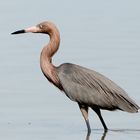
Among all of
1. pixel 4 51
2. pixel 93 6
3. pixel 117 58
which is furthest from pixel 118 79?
pixel 93 6

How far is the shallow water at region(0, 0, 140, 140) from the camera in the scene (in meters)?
13.9

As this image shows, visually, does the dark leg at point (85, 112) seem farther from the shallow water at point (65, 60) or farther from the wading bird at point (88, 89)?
the shallow water at point (65, 60)

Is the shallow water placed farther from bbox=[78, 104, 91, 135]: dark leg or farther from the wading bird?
the wading bird

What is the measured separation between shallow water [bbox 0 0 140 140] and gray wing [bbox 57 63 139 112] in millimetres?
313

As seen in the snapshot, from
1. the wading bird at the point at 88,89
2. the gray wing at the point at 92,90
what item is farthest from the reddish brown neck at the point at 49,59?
the gray wing at the point at 92,90

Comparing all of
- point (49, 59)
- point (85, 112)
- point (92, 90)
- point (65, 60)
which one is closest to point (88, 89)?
point (92, 90)

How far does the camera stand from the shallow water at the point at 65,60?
13.9 metres

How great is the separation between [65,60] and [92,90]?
3.97 metres

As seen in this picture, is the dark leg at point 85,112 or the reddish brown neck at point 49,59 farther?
the reddish brown neck at point 49,59

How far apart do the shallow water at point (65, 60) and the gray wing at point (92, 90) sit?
31cm

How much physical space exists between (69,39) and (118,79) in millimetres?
4169

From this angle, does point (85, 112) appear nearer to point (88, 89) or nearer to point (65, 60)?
point (88, 89)

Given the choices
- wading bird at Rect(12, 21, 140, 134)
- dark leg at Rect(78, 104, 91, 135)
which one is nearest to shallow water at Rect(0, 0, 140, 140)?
dark leg at Rect(78, 104, 91, 135)

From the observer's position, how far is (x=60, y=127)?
13.9 m
